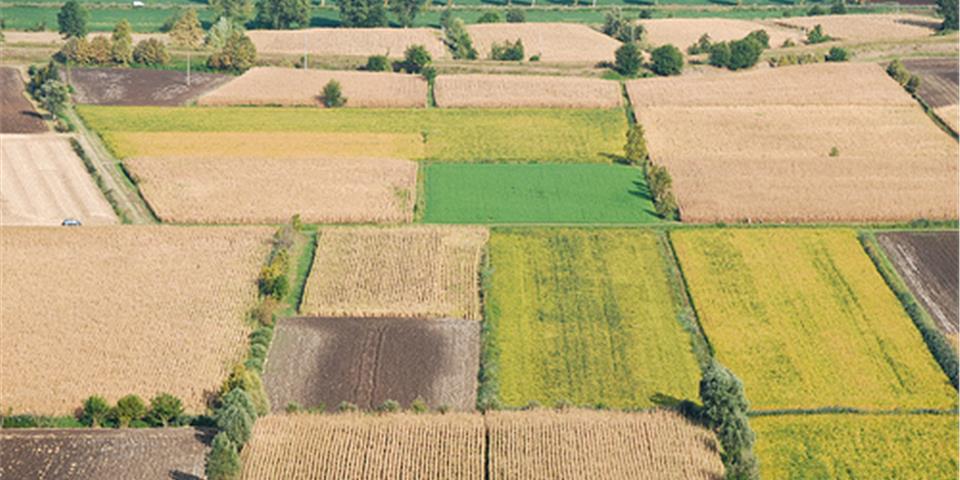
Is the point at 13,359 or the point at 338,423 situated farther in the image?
the point at 13,359

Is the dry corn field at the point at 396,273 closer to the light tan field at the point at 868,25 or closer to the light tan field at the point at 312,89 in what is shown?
the light tan field at the point at 312,89

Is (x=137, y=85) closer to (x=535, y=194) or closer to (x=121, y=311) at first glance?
(x=535, y=194)

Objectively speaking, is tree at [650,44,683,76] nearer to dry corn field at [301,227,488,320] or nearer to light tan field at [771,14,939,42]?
light tan field at [771,14,939,42]

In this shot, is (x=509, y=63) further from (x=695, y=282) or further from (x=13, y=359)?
(x=13, y=359)

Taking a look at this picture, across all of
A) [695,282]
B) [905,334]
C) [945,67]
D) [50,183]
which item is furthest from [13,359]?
[945,67]

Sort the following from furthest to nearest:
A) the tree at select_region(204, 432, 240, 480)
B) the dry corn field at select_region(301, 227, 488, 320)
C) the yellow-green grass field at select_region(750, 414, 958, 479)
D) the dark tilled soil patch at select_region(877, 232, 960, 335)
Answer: the dark tilled soil patch at select_region(877, 232, 960, 335) → the dry corn field at select_region(301, 227, 488, 320) → the yellow-green grass field at select_region(750, 414, 958, 479) → the tree at select_region(204, 432, 240, 480)

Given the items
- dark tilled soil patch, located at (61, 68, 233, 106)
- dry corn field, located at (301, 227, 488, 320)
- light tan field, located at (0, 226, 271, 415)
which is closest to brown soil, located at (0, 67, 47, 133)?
dark tilled soil patch, located at (61, 68, 233, 106)

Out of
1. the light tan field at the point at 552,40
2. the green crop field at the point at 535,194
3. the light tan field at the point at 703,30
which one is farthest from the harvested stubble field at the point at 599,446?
the light tan field at the point at 703,30
